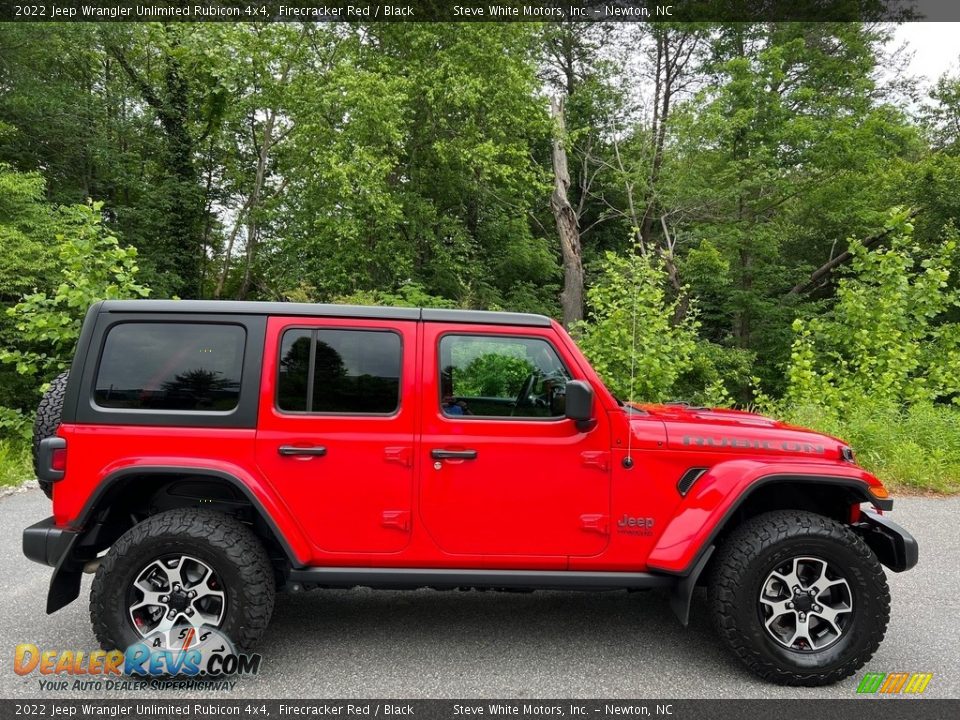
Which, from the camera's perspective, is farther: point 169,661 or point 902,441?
point 902,441

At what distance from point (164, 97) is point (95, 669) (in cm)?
1930

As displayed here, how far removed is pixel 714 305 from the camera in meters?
17.1

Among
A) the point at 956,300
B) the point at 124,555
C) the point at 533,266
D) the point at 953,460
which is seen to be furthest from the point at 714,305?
the point at 124,555

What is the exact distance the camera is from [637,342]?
8.73 meters

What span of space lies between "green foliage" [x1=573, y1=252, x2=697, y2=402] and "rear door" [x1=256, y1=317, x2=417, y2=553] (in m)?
5.65

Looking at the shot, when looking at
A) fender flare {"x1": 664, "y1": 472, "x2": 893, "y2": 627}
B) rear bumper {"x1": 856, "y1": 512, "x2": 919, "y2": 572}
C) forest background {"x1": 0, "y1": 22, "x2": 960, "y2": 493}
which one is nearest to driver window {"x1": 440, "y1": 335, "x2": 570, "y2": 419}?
fender flare {"x1": 664, "y1": 472, "x2": 893, "y2": 627}

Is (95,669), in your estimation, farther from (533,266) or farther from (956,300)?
(533,266)

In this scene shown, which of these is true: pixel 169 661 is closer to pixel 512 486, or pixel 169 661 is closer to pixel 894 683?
pixel 512 486

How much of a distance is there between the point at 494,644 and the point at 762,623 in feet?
4.46

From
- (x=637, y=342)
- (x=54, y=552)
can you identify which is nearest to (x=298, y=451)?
(x=54, y=552)

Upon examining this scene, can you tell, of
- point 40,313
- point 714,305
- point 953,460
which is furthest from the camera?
point 714,305

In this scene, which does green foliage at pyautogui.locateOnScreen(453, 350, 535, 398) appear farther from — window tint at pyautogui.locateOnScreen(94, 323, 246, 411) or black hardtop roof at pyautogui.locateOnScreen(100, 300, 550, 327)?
window tint at pyautogui.locateOnScreen(94, 323, 246, 411)

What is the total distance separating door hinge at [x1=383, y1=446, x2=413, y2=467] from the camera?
3117 mm

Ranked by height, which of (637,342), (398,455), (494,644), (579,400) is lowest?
(494,644)
